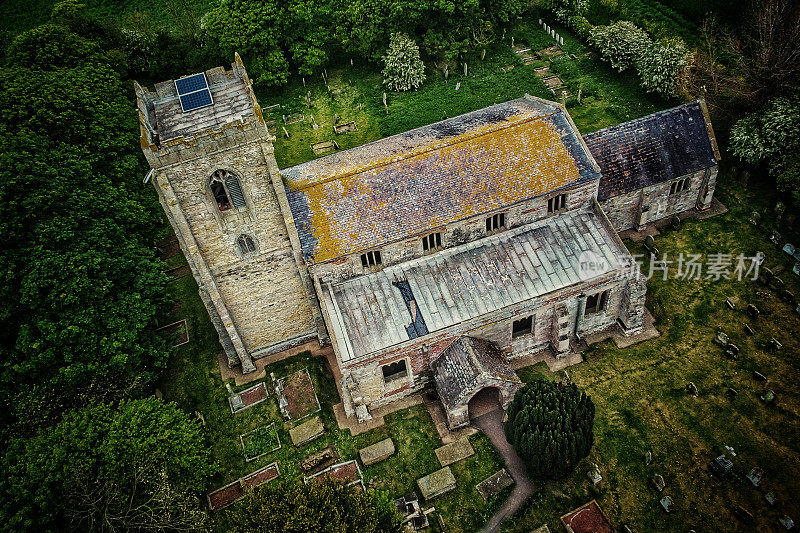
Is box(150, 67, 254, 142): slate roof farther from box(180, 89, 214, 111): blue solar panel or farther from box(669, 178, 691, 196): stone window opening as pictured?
box(669, 178, 691, 196): stone window opening

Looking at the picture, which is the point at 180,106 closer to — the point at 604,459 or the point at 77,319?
the point at 77,319

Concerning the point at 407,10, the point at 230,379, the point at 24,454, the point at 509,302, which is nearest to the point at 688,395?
the point at 509,302

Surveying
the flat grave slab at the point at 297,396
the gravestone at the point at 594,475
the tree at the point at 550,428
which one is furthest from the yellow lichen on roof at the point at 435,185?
the gravestone at the point at 594,475

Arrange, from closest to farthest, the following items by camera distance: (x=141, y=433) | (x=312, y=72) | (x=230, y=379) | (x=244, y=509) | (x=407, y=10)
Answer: (x=244, y=509), (x=141, y=433), (x=230, y=379), (x=407, y=10), (x=312, y=72)

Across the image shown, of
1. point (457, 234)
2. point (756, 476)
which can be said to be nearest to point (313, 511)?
point (457, 234)

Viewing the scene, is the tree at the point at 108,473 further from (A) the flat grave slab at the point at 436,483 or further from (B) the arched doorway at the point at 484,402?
(B) the arched doorway at the point at 484,402

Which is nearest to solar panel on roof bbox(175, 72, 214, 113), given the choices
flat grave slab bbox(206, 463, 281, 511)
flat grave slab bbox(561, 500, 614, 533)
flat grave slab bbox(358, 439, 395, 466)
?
flat grave slab bbox(206, 463, 281, 511)
